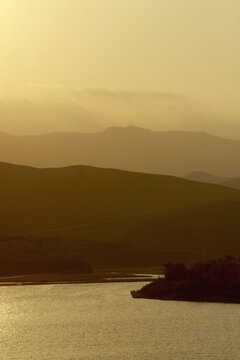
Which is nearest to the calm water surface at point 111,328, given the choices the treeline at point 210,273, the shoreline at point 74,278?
the treeline at point 210,273

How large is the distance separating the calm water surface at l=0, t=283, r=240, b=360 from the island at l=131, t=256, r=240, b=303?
8.98 feet

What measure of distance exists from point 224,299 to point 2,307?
20.7 m

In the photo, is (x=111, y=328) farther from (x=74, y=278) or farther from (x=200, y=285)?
(x=74, y=278)

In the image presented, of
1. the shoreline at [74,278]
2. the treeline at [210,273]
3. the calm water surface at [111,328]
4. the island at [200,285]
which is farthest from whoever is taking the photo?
the shoreline at [74,278]

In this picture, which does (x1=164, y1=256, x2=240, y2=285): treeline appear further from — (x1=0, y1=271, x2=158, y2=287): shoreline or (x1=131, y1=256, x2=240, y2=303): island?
(x1=0, y1=271, x2=158, y2=287): shoreline

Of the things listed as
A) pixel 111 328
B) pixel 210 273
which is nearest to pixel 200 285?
pixel 210 273

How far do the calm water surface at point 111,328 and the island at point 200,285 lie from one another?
274 centimetres

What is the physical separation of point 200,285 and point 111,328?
910 inches

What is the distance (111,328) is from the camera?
8269 cm

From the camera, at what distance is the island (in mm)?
102375

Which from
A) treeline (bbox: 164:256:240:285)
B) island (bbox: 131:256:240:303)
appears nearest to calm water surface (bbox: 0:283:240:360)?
island (bbox: 131:256:240:303)

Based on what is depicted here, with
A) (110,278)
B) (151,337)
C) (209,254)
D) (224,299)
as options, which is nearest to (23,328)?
(151,337)

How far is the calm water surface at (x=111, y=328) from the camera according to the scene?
7162cm

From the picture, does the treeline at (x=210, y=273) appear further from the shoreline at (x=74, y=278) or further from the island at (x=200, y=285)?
the shoreline at (x=74, y=278)
